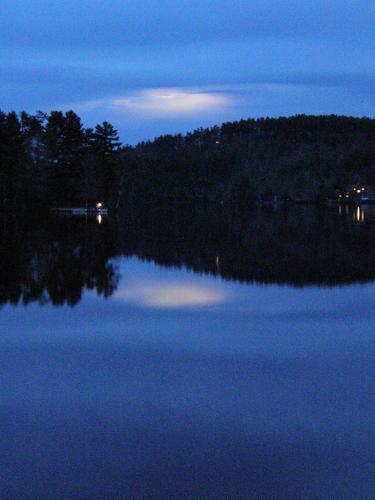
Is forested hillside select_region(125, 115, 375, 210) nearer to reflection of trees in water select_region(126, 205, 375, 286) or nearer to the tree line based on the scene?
the tree line

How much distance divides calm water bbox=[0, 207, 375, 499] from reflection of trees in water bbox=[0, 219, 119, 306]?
0.15 m

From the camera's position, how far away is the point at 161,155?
555 feet

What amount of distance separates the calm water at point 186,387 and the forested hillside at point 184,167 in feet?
146

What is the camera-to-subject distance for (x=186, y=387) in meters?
9.48

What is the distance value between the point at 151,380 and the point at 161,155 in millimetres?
161163

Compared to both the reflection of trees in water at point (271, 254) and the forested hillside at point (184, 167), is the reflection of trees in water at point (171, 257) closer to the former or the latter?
the reflection of trees in water at point (271, 254)

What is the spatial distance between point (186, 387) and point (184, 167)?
15241 centimetres

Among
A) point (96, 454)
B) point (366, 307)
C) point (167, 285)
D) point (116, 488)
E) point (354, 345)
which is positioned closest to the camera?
point (116, 488)

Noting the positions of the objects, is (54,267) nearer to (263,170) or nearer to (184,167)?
(184,167)

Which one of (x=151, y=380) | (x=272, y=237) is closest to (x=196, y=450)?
(x=151, y=380)

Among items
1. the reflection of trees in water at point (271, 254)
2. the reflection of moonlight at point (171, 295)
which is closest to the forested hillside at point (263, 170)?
the reflection of trees in water at point (271, 254)

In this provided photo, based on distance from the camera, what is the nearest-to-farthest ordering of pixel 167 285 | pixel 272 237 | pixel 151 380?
1. pixel 151 380
2. pixel 167 285
3. pixel 272 237

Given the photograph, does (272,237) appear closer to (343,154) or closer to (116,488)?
(116,488)

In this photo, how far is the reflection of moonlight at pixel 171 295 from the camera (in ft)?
55.4
